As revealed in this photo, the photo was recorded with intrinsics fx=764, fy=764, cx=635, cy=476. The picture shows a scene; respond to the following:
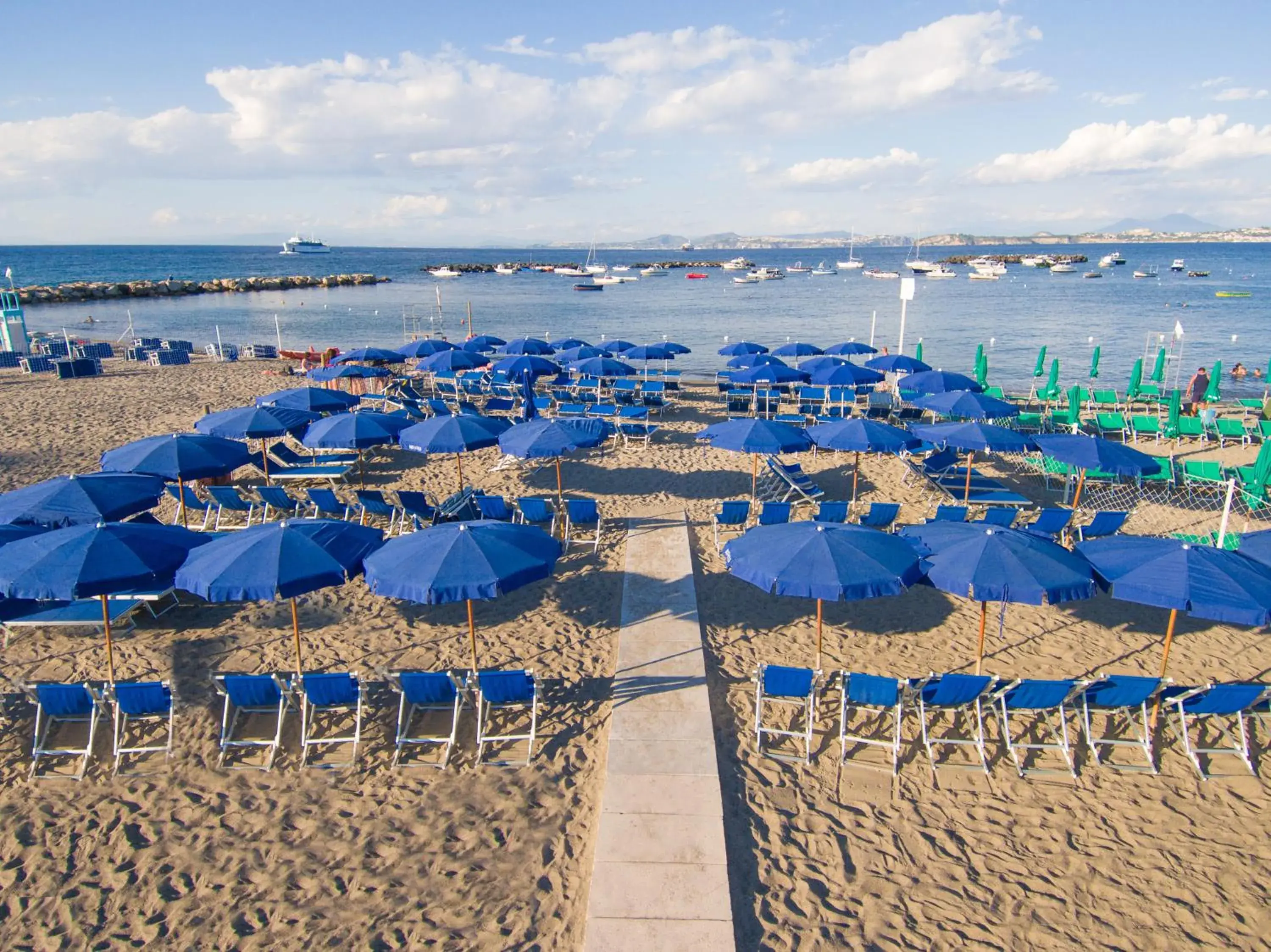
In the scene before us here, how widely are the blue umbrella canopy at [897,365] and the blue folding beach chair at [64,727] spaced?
47.6 feet

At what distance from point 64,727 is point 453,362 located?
11812 millimetres

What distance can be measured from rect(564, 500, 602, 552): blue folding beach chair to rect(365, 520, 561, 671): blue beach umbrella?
333 cm

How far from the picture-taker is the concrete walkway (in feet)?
14.6

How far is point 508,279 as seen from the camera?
107 m

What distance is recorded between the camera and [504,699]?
617 centimetres

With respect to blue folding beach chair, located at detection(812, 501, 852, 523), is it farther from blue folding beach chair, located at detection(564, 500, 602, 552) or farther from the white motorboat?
the white motorboat

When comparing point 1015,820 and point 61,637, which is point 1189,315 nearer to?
point 1015,820

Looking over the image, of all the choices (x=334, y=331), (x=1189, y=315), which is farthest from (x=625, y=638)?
(x=1189, y=315)

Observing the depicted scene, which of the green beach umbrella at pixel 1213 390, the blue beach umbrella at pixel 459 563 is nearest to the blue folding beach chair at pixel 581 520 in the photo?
the blue beach umbrella at pixel 459 563

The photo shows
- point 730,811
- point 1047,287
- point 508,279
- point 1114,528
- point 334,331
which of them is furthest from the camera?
point 508,279

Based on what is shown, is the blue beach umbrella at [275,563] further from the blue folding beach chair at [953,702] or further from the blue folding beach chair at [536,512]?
the blue folding beach chair at [953,702]

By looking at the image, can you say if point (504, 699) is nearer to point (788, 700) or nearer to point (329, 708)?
point (329, 708)

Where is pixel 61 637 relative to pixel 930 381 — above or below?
below

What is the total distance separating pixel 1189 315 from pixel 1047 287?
31.4 meters
